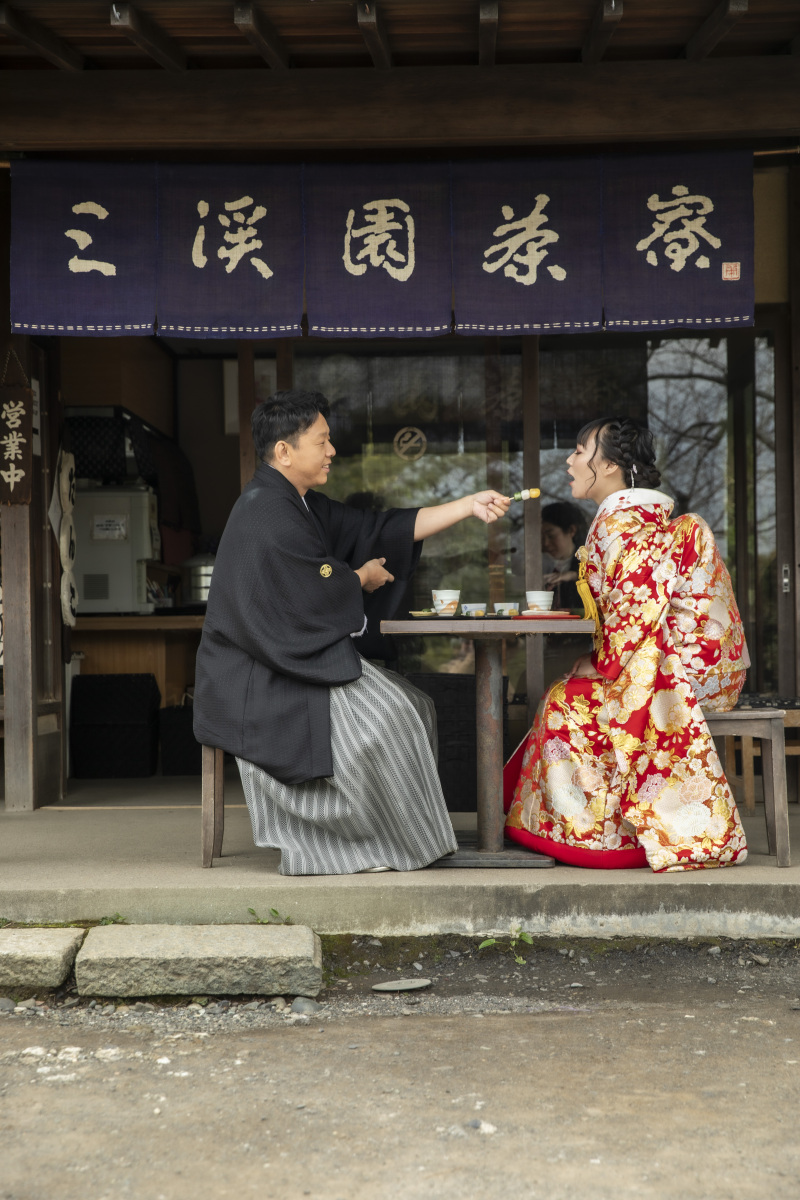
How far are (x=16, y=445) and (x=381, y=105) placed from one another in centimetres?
245

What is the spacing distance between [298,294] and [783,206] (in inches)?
114

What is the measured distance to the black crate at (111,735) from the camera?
23.7 feet

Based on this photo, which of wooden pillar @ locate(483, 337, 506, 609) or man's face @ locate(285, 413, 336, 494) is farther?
wooden pillar @ locate(483, 337, 506, 609)

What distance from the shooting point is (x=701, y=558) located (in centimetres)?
417

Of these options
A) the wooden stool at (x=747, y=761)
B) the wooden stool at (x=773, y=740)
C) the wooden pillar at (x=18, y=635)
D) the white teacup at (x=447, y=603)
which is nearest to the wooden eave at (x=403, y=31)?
the wooden pillar at (x=18, y=635)

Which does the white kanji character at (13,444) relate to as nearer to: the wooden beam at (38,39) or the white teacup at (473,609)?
the wooden beam at (38,39)

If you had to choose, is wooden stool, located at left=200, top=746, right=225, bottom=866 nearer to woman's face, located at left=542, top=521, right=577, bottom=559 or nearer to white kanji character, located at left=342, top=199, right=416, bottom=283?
white kanji character, located at left=342, top=199, right=416, bottom=283

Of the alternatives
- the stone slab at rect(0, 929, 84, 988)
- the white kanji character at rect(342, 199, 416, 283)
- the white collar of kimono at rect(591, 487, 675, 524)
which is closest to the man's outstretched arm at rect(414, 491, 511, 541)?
the white collar of kimono at rect(591, 487, 675, 524)

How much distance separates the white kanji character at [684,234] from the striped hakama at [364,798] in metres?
2.48

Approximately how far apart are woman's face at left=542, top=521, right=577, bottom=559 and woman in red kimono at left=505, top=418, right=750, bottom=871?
2400 mm

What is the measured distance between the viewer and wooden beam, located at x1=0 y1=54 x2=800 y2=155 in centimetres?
471

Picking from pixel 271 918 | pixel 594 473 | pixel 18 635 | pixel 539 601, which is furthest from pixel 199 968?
pixel 18 635

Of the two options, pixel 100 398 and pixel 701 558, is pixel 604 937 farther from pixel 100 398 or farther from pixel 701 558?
Answer: pixel 100 398

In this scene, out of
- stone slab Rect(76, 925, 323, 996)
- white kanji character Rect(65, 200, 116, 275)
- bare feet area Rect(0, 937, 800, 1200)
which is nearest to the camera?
bare feet area Rect(0, 937, 800, 1200)
